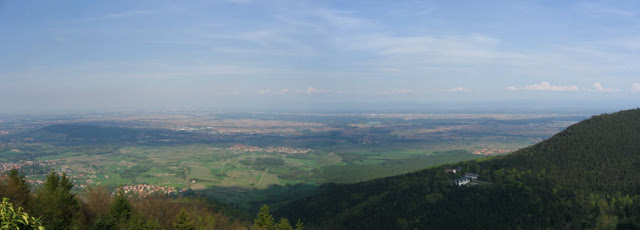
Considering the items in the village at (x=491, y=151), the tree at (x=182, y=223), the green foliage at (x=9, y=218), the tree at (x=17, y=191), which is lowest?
the village at (x=491, y=151)

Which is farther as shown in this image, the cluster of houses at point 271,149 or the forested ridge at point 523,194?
the cluster of houses at point 271,149

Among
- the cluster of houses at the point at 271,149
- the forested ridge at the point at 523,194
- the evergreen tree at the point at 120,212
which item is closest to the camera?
the evergreen tree at the point at 120,212

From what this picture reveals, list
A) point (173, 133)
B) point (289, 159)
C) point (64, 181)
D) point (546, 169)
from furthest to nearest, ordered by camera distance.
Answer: point (173, 133), point (289, 159), point (546, 169), point (64, 181)

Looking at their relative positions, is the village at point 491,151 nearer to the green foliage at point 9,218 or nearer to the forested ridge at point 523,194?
the forested ridge at point 523,194

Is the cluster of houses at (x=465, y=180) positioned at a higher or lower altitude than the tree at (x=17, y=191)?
lower

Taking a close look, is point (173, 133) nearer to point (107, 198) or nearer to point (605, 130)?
point (107, 198)

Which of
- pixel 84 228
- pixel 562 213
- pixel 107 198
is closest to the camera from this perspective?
pixel 84 228

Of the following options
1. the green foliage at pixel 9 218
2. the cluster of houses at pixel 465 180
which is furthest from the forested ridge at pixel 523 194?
the green foliage at pixel 9 218

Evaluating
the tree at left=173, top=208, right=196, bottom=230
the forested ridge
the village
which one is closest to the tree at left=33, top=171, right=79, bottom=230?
the tree at left=173, top=208, right=196, bottom=230

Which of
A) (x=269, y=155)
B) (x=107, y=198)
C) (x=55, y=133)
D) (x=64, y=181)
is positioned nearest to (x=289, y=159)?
(x=269, y=155)
